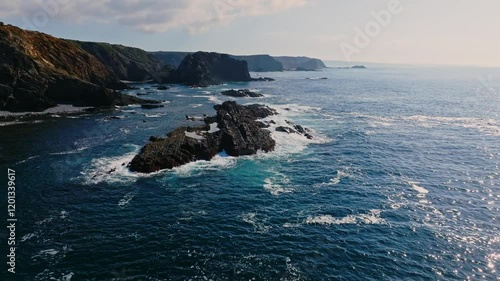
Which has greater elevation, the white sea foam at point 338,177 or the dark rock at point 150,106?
the dark rock at point 150,106

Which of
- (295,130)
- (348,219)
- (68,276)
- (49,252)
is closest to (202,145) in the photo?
(295,130)

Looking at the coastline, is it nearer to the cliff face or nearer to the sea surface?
the cliff face

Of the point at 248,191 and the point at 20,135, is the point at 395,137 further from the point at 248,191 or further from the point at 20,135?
the point at 20,135

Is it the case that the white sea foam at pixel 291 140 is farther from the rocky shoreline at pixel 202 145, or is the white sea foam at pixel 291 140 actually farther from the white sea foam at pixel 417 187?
the white sea foam at pixel 417 187

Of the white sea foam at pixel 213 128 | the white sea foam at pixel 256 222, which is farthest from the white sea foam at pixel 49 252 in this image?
the white sea foam at pixel 213 128

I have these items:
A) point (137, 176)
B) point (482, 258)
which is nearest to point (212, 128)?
point (137, 176)

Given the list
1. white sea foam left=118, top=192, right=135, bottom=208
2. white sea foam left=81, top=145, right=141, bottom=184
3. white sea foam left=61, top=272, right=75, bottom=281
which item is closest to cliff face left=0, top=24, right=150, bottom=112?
white sea foam left=81, top=145, right=141, bottom=184

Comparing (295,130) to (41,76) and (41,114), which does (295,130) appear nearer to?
(41,114)
